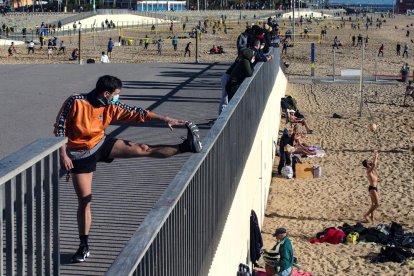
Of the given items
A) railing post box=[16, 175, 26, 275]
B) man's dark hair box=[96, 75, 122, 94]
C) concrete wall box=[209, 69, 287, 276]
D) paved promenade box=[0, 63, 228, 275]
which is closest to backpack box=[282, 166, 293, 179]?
paved promenade box=[0, 63, 228, 275]

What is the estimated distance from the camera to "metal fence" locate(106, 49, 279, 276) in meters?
3.79

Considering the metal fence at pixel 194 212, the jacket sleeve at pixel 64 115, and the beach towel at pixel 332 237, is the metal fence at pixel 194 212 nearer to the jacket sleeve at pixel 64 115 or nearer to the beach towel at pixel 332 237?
the jacket sleeve at pixel 64 115

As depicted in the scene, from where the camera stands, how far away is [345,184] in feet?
58.1

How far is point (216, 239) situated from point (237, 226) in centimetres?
187

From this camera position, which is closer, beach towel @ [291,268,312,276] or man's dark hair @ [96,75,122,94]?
man's dark hair @ [96,75,122,94]

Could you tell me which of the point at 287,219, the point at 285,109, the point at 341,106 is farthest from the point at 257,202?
the point at 341,106

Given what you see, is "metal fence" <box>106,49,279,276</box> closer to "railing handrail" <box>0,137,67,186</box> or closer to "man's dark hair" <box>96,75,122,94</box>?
"railing handrail" <box>0,137,67,186</box>

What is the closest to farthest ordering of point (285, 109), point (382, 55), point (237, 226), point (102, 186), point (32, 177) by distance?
point (32, 177) → point (102, 186) → point (237, 226) → point (285, 109) → point (382, 55)

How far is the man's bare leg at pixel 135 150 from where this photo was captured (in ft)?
19.4

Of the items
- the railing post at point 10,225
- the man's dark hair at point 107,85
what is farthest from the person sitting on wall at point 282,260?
the railing post at point 10,225

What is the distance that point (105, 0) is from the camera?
145 metres

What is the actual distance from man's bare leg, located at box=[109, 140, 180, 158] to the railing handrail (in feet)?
6.91

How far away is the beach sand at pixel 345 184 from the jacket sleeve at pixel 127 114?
627cm

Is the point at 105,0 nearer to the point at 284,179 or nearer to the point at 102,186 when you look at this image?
the point at 284,179
